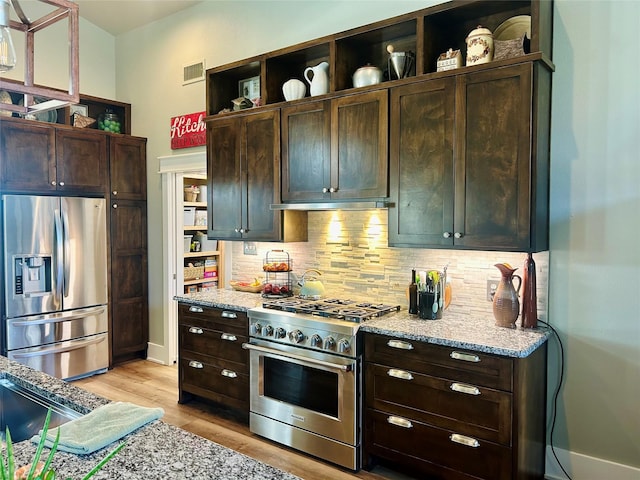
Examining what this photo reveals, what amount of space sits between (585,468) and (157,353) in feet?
13.4

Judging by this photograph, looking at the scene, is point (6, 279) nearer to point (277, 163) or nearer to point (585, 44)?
point (277, 163)

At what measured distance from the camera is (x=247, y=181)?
380cm

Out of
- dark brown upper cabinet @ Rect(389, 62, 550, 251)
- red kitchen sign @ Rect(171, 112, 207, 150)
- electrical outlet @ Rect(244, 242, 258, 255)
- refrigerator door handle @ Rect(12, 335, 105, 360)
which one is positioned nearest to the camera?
dark brown upper cabinet @ Rect(389, 62, 550, 251)

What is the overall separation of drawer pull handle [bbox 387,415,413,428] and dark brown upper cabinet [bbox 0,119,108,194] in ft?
11.9

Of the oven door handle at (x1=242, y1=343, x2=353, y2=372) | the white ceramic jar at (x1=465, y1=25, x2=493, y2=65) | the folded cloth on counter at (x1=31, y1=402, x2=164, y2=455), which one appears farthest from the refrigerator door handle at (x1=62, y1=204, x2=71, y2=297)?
the white ceramic jar at (x1=465, y1=25, x2=493, y2=65)

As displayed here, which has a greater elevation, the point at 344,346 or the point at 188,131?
the point at 188,131

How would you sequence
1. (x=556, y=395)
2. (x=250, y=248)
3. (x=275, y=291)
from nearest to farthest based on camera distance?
1. (x=556, y=395)
2. (x=275, y=291)
3. (x=250, y=248)

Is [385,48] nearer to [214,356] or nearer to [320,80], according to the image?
[320,80]

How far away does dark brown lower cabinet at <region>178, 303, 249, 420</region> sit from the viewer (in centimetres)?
349

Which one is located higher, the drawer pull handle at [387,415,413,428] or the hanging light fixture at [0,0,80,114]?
the hanging light fixture at [0,0,80,114]

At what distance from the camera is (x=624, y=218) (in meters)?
2.58

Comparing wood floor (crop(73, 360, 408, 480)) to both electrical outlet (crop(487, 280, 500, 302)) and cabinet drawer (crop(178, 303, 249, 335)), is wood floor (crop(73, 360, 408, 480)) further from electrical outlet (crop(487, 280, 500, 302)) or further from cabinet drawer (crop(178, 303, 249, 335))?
electrical outlet (crop(487, 280, 500, 302))

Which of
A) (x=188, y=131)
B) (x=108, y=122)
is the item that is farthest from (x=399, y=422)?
(x=108, y=122)

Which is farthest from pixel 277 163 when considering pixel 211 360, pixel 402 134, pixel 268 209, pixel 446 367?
pixel 446 367
